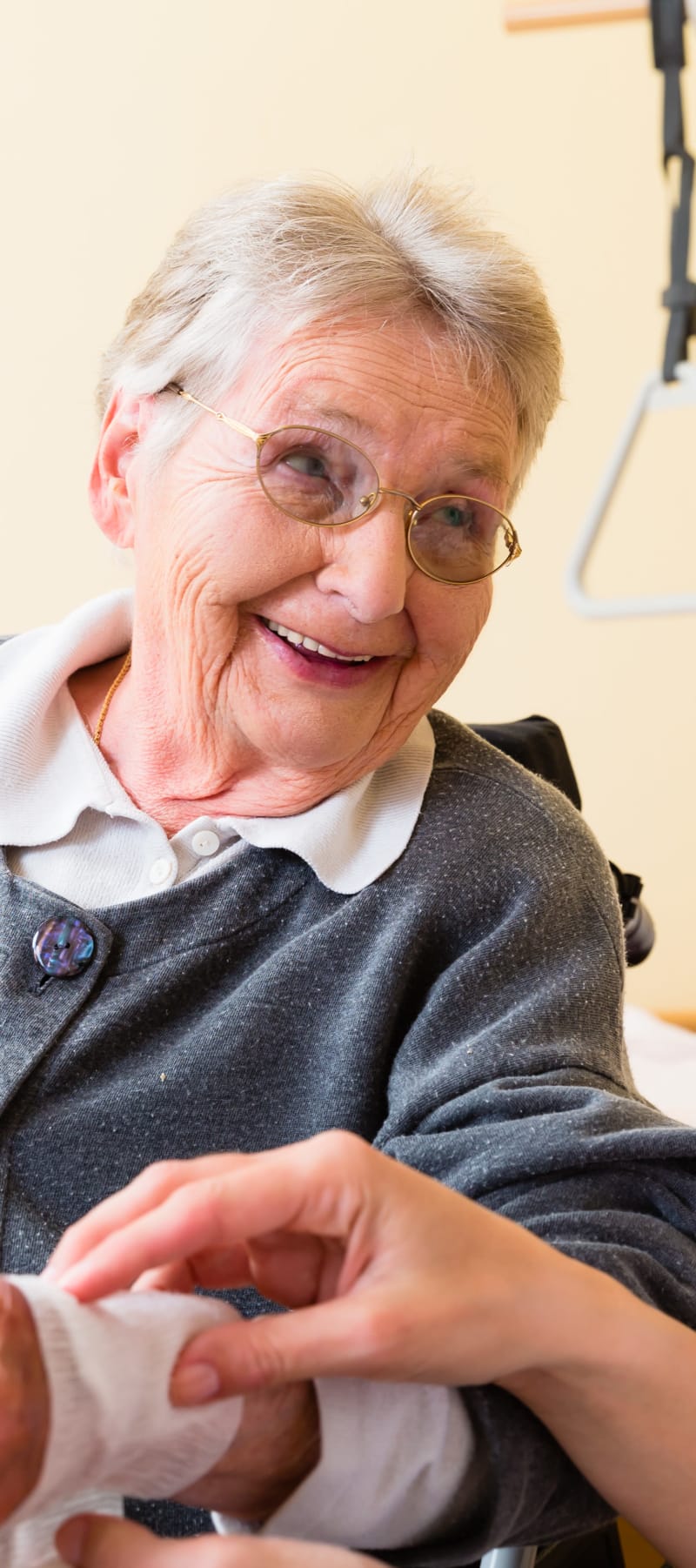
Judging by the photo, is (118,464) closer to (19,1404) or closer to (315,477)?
(315,477)

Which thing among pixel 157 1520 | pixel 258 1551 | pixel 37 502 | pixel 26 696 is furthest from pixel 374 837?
pixel 37 502

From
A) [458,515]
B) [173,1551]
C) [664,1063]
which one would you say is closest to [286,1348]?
[173,1551]

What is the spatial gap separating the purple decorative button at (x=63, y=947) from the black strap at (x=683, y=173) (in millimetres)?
626

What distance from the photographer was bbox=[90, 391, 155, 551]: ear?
1357mm

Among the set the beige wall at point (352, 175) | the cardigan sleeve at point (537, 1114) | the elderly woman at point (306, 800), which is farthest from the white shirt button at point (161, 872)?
the beige wall at point (352, 175)

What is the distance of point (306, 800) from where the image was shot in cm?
132

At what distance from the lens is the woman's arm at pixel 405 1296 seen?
2.43ft

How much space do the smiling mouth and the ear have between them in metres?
0.21

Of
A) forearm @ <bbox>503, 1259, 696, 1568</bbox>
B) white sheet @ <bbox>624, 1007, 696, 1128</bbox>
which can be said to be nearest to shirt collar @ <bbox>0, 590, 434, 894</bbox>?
forearm @ <bbox>503, 1259, 696, 1568</bbox>

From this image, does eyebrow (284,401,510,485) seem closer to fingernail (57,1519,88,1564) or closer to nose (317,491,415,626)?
nose (317,491,415,626)

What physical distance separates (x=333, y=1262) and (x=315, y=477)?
635mm

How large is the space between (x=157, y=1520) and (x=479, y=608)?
2.50ft

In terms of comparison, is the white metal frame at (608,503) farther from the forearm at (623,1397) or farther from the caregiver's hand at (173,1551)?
the caregiver's hand at (173,1551)

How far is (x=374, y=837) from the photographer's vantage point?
130 cm
